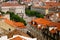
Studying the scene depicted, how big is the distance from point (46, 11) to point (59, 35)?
38233mm

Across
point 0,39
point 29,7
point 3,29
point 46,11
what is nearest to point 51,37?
point 3,29

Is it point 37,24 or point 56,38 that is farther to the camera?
point 37,24

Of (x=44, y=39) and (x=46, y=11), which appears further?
(x=46, y=11)

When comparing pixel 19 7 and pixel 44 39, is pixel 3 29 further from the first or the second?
pixel 19 7

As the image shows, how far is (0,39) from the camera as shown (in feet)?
44.5

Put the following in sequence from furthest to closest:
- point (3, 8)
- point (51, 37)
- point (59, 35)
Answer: point (3, 8) < point (51, 37) < point (59, 35)

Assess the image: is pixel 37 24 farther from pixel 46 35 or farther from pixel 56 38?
pixel 56 38

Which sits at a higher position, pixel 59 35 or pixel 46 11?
pixel 59 35

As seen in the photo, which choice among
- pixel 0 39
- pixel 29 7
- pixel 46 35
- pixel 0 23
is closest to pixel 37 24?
pixel 46 35

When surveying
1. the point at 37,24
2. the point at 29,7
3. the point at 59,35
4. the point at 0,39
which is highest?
the point at 0,39

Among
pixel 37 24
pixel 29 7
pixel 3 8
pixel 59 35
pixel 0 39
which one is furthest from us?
pixel 29 7

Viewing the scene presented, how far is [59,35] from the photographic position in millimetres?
18125

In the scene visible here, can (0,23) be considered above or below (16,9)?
above

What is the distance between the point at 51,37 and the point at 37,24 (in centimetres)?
716
